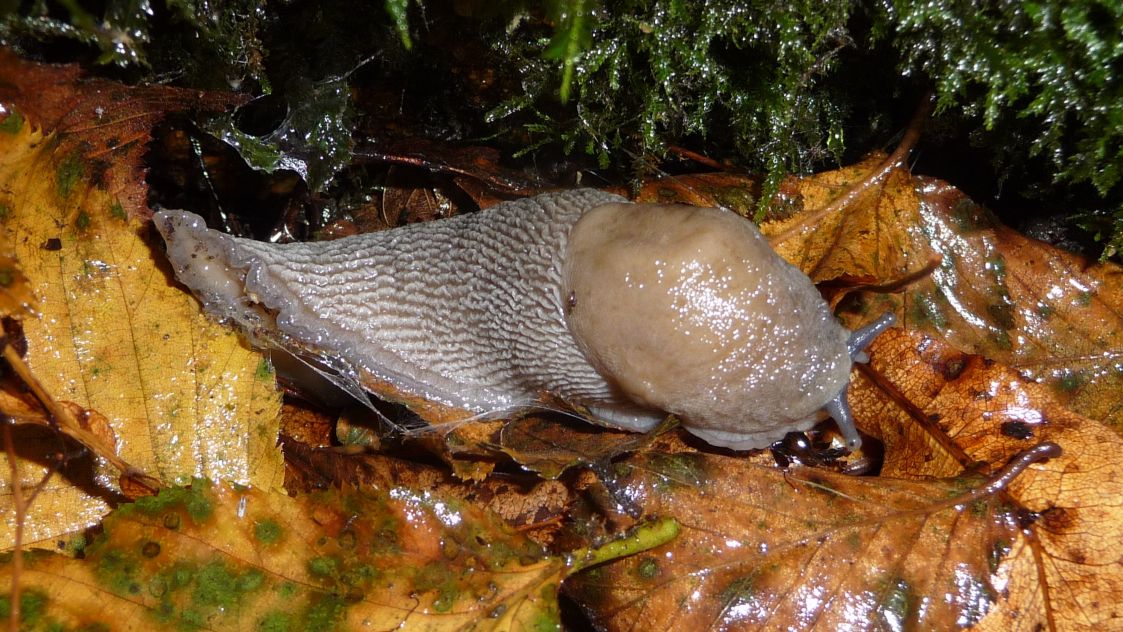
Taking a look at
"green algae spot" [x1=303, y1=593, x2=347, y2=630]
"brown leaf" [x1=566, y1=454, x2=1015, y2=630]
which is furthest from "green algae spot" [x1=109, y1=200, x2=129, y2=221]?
"brown leaf" [x1=566, y1=454, x2=1015, y2=630]

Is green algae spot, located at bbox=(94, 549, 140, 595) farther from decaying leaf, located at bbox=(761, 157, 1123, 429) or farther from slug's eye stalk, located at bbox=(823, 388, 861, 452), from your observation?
decaying leaf, located at bbox=(761, 157, 1123, 429)

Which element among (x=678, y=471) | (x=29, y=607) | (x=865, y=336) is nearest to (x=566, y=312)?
(x=678, y=471)

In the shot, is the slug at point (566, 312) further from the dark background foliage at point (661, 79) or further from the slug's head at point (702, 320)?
the dark background foliage at point (661, 79)

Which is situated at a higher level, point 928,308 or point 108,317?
point 108,317

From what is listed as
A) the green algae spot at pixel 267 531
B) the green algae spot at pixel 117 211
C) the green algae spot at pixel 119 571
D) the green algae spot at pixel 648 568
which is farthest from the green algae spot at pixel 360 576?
the green algae spot at pixel 117 211

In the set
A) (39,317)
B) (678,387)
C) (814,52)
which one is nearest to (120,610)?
(39,317)

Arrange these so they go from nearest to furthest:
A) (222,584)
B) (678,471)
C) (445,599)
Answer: (222,584), (445,599), (678,471)

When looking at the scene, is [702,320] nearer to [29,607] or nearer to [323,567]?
[323,567]
